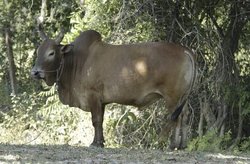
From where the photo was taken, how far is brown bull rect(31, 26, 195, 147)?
830 cm

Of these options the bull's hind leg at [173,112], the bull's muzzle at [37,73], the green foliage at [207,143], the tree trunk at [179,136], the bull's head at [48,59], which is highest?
the bull's head at [48,59]

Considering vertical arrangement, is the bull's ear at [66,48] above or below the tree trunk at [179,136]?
above

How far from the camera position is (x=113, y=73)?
8.55 m

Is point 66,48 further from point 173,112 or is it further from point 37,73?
point 173,112

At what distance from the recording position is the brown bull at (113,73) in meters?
8.30

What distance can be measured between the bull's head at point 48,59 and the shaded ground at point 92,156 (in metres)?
1.34

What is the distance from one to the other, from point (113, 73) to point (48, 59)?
949mm

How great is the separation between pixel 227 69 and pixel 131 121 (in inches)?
80.4

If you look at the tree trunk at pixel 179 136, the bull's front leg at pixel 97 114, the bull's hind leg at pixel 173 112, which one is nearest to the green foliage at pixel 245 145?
the tree trunk at pixel 179 136

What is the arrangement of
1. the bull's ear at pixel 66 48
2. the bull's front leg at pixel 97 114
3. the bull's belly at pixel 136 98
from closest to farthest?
the bull's belly at pixel 136 98, the bull's front leg at pixel 97 114, the bull's ear at pixel 66 48

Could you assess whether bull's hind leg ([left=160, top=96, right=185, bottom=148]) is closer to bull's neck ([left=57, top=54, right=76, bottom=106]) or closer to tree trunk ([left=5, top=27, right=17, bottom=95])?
bull's neck ([left=57, top=54, right=76, bottom=106])

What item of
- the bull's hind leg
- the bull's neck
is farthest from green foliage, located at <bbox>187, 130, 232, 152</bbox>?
the bull's neck

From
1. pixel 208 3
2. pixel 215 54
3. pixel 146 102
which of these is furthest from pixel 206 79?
pixel 146 102

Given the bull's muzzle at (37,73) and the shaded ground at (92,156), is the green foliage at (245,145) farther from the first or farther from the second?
the bull's muzzle at (37,73)
